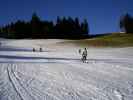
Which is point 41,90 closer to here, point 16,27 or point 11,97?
point 11,97

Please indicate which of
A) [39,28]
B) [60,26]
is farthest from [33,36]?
[60,26]

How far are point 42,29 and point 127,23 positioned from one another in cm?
4714

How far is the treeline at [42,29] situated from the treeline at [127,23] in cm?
2473

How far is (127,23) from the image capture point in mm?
107000

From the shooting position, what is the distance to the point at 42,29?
11425cm

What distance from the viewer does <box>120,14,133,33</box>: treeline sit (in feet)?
346

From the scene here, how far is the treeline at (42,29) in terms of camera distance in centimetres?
11356

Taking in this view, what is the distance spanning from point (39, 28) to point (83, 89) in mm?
107771

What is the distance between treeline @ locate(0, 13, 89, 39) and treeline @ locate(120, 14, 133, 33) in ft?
81.1

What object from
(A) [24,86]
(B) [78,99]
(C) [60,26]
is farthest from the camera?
(C) [60,26]

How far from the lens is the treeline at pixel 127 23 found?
10550 cm

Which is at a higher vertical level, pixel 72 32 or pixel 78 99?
pixel 72 32

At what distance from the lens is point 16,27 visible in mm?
115812

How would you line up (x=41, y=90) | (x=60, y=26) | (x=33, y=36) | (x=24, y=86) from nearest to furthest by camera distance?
(x=41, y=90)
(x=24, y=86)
(x=33, y=36)
(x=60, y=26)
